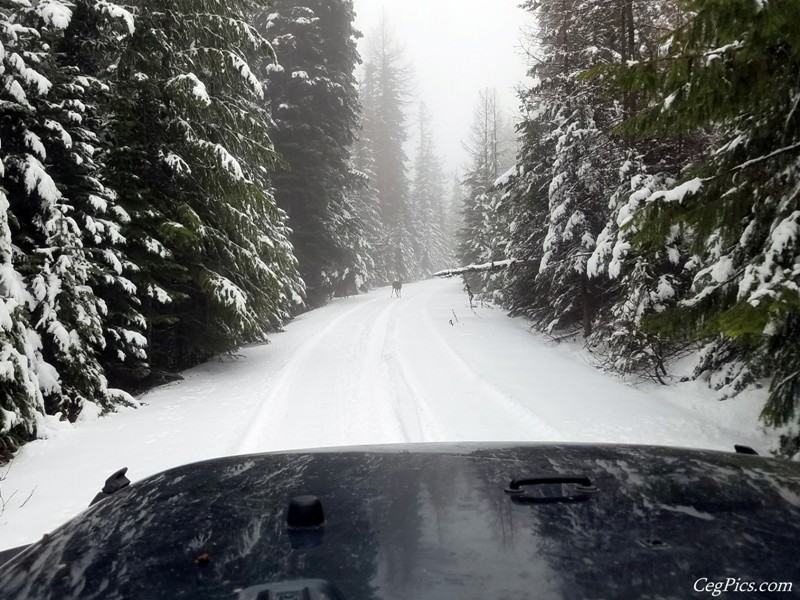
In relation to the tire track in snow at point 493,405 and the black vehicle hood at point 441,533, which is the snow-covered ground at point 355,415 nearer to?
the tire track in snow at point 493,405

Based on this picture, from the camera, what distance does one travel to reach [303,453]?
2771mm

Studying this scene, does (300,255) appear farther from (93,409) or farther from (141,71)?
(93,409)

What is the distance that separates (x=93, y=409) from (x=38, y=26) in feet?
21.6

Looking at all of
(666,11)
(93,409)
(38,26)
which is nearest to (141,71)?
(38,26)

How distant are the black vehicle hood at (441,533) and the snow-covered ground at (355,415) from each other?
3907mm

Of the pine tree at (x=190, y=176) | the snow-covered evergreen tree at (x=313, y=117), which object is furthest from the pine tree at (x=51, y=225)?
the snow-covered evergreen tree at (x=313, y=117)

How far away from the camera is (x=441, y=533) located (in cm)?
167

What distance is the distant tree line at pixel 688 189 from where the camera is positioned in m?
4.47

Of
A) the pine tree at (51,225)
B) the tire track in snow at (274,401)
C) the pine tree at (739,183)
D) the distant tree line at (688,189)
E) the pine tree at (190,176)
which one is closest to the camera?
the pine tree at (739,183)

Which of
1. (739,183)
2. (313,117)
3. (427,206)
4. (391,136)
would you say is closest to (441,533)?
(739,183)

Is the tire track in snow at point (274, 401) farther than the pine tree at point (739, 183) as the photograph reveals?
Yes

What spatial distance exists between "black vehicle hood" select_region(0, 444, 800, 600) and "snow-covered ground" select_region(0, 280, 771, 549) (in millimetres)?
3907

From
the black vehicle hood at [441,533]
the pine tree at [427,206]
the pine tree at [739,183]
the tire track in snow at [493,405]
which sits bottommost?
the tire track in snow at [493,405]

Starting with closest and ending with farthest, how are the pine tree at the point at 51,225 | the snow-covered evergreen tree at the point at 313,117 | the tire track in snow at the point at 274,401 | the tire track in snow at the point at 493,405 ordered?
the tire track in snow at the point at 274,401, the tire track in snow at the point at 493,405, the pine tree at the point at 51,225, the snow-covered evergreen tree at the point at 313,117
